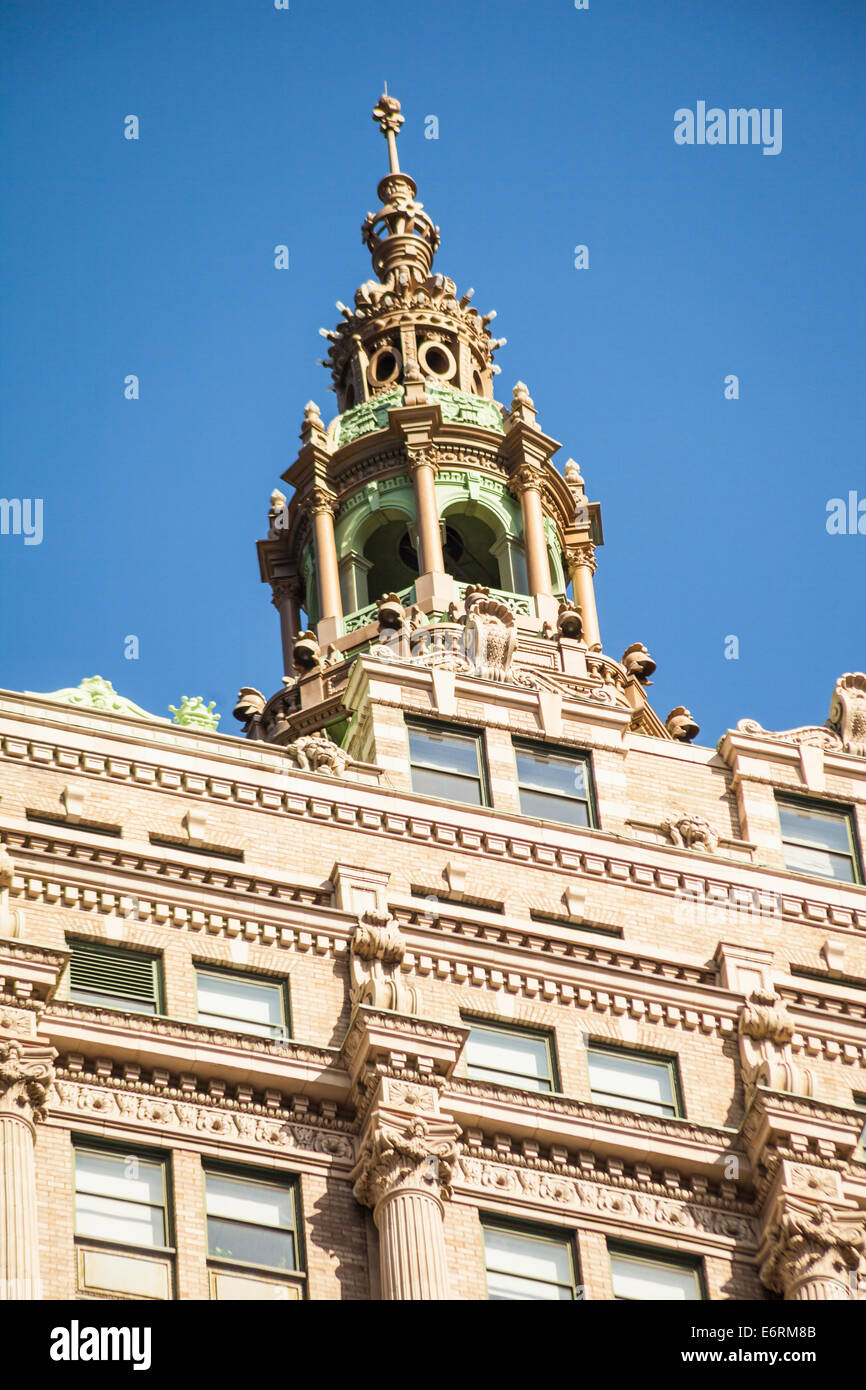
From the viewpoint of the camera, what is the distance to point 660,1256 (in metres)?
54.3

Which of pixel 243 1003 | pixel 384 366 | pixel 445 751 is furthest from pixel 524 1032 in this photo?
pixel 384 366

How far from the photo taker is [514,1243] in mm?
53406

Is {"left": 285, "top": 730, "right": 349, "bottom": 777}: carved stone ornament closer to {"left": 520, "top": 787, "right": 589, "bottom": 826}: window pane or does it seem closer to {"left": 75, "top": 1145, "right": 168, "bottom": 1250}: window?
{"left": 520, "top": 787, "right": 589, "bottom": 826}: window pane

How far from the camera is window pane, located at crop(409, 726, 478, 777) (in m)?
62.9

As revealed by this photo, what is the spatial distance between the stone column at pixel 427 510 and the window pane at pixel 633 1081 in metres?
28.0

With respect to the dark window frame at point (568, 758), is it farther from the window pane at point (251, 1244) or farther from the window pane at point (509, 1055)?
the window pane at point (251, 1244)

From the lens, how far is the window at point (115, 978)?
5456 centimetres

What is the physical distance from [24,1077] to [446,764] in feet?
45.7

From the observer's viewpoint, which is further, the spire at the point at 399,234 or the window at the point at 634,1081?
the spire at the point at 399,234

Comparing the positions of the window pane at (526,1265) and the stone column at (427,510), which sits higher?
the stone column at (427,510)

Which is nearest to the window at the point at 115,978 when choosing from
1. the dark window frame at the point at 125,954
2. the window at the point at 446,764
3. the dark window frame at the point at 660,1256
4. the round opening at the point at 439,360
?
the dark window frame at the point at 125,954

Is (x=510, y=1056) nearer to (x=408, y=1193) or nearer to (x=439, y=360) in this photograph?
(x=408, y=1193)

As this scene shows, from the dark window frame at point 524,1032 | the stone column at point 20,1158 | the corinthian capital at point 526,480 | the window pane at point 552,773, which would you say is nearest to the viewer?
the stone column at point 20,1158

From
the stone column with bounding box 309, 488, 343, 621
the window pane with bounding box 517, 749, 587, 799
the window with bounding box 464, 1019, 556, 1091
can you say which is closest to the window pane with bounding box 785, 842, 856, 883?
the window pane with bounding box 517, 749, 587, 799
